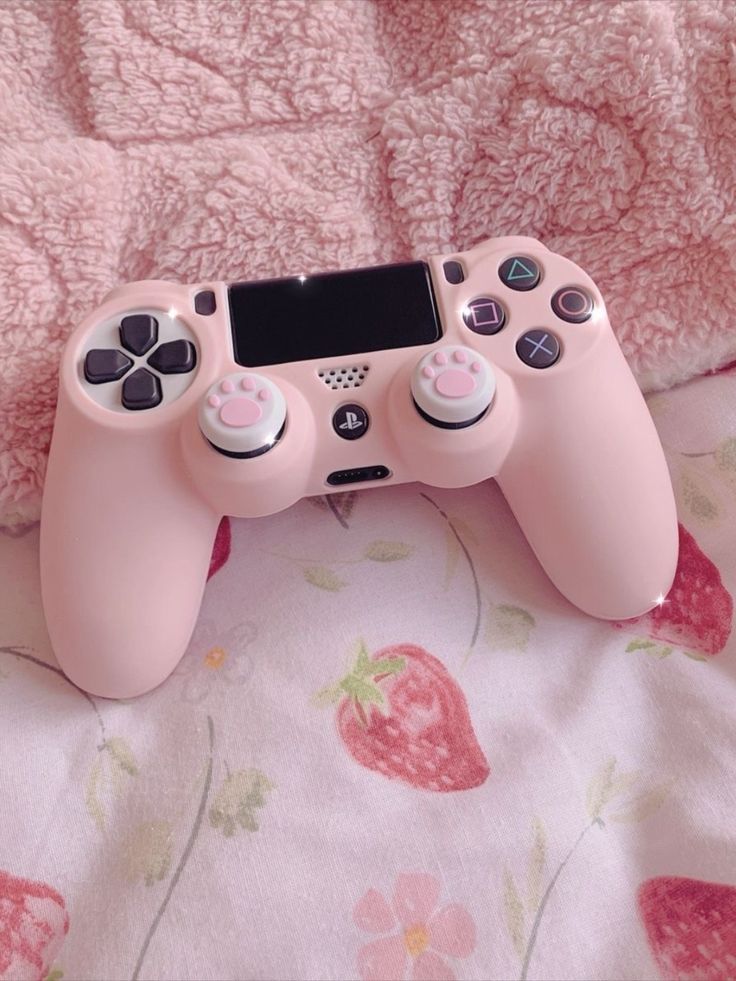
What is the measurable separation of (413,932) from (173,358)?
295mm

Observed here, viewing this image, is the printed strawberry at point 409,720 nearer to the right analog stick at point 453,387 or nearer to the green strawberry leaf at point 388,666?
the green strawberry leaf at point 388,666

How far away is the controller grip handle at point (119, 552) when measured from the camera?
454mm

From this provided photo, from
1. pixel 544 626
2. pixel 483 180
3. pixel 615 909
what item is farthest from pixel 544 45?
pixel 615 909

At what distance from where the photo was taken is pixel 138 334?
18.5 inches

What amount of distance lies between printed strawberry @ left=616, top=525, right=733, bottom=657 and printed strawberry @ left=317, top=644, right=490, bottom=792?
0.34 feet

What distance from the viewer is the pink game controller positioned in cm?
45

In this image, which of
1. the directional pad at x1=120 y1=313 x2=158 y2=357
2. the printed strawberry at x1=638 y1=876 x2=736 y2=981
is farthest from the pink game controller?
the printed strawberry at x1=638 y1=876 x2=736 y2=981

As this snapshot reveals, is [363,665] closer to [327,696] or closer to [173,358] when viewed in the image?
[327,696]

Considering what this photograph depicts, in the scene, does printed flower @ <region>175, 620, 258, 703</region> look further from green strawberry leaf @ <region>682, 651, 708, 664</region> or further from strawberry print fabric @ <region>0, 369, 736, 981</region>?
green strawberry leaf @ <region>682, 651, 708, 664</region>

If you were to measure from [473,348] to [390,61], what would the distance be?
0.29 m

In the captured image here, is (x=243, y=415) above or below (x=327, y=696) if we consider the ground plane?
above

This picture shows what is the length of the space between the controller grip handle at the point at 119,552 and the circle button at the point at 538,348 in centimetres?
18

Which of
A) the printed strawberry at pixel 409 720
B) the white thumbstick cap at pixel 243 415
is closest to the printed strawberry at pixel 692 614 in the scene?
the printed strawberry at pixel 409 720

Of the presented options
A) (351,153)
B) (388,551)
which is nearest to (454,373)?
(388,551)
